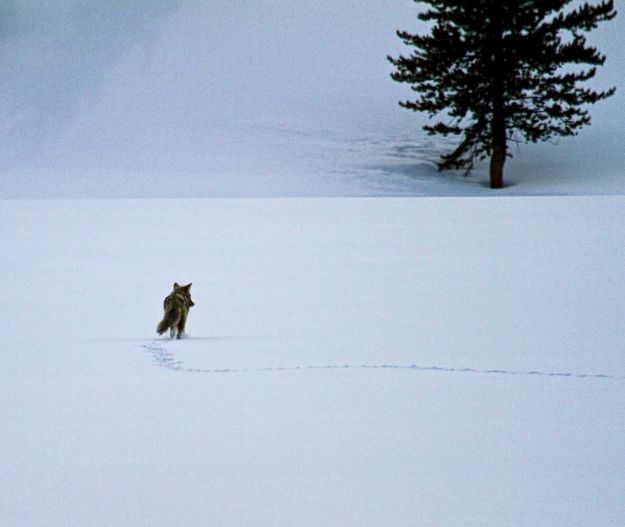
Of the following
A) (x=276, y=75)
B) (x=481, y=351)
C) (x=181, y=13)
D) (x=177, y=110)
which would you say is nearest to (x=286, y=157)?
(x=177, y=110)

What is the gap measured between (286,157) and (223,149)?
1.76 meters

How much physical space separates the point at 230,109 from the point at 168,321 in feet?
66.8

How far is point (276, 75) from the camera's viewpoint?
90.8 feet

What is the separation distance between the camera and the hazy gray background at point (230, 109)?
20.4 meters

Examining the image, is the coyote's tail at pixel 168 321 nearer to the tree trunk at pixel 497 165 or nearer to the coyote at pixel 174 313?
the coyote at pixel 174 313

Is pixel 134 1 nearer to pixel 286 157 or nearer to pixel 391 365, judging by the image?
pixel 286 157

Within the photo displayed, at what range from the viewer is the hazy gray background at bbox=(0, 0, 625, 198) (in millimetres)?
20438

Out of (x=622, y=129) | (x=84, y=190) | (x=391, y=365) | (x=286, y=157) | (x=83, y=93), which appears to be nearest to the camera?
(x=391, y=365)

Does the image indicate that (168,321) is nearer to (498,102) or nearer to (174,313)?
(174,313)

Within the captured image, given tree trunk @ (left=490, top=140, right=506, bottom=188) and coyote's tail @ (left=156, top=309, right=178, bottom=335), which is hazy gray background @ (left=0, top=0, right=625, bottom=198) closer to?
tree trunk @ (left=490, top=140, right=506, bottom=188)

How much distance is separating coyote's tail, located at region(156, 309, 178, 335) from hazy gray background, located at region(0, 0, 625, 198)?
13.4 m

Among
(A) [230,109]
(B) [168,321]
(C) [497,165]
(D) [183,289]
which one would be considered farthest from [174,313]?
(A) [230,109]

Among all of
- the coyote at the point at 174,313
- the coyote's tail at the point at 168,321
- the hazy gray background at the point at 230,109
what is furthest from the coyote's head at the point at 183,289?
the hazy gray background at the point at 230,109

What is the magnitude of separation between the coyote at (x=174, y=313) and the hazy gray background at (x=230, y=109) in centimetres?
1325
